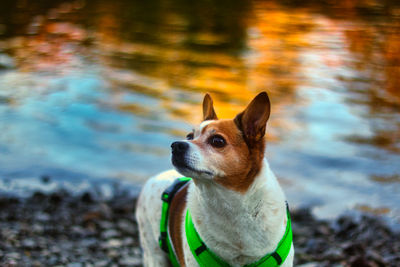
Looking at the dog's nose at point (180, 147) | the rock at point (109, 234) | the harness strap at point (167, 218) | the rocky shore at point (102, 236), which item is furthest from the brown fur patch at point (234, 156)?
the rock at point (109, 234)

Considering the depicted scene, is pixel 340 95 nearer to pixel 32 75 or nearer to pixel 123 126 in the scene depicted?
pixel 123 126

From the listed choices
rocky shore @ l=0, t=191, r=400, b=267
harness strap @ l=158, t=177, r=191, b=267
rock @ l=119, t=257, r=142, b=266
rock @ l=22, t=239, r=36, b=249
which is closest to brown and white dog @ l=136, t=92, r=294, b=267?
harness strap @ l=158, t=177, r=191, b=267

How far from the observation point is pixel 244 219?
11.5ft

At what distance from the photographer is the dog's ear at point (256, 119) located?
3.60 meters

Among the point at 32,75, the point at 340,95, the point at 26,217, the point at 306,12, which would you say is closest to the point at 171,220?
the point at 26,217

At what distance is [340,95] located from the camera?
12508 mm

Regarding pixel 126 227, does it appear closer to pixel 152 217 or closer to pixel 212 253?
pixel 152 217

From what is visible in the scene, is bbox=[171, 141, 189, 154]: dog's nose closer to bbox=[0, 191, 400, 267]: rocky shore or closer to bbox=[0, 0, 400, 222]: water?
bbox=[0, 191, 400, 267]: rocky shore

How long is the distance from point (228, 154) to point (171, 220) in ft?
3.13

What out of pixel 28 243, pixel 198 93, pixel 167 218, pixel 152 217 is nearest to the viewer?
pixel 167 218

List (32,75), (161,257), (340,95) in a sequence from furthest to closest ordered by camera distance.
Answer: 1. (32,75)
2. (340,95)
3. (161,257)

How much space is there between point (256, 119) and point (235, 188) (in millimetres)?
548

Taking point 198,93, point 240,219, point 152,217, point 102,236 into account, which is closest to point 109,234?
point 102,236

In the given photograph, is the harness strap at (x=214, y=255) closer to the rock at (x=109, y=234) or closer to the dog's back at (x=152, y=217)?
the dog's back at (x=152, y=217)
